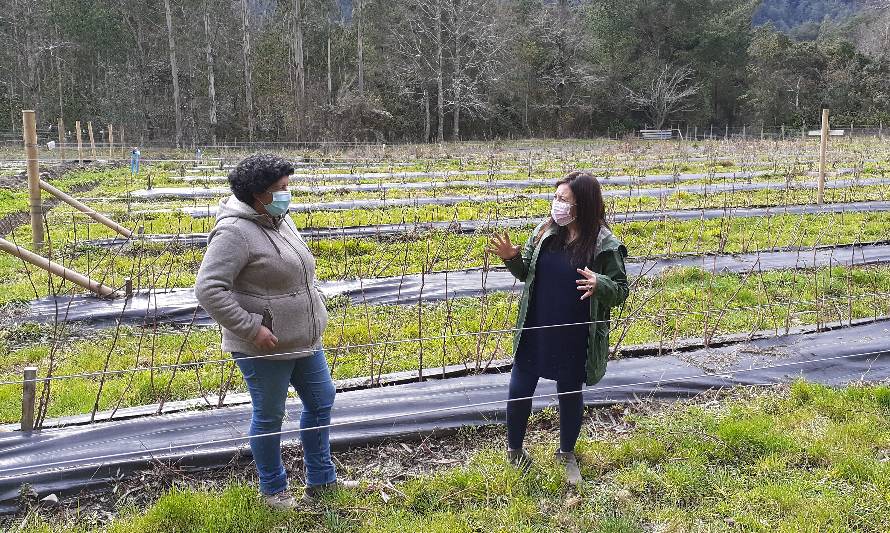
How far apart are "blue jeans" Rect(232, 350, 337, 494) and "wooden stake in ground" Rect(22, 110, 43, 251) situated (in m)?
5.46

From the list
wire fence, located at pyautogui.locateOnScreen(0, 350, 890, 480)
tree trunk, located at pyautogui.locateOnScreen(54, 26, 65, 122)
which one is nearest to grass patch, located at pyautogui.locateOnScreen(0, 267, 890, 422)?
wire fence, located at pyautogui.locateOnScreen(0, 350, 890, 480)

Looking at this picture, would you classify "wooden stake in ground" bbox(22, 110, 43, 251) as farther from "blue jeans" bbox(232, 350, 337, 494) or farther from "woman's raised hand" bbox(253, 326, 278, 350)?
"woman's raised hand" bbox(253, 326, 278, 350)

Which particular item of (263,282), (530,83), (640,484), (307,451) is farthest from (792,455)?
(530,83)

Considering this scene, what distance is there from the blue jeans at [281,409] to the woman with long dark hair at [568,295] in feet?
2.55

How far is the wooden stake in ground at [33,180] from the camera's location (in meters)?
6.80

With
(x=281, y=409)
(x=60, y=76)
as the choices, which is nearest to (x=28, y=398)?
(x=281, y=409)

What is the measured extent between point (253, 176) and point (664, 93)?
32024mm

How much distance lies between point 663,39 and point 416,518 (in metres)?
35.0

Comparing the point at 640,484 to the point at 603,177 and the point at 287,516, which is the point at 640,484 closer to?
the point at 287,516

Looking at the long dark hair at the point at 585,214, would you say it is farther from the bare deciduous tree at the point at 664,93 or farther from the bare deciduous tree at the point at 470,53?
the bare deciduous tree at the point at 664,93

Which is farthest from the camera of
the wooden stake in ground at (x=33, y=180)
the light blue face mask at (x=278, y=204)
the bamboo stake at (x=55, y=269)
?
the wooden stake in ground at (x=33, y=180)

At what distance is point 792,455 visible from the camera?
3.08 metres

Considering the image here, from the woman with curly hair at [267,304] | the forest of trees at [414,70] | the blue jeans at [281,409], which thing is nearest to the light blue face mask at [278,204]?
the woman with curly hair at [267,304]

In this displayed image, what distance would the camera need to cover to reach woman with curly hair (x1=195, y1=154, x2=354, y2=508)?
236cm
